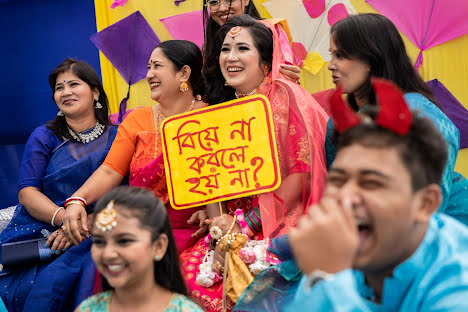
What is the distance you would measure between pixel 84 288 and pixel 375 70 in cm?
191

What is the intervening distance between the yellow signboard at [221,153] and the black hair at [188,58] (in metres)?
0.68

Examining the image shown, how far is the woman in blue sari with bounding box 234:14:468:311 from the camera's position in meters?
2.49

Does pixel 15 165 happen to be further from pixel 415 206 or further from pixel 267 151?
pixel 415 206

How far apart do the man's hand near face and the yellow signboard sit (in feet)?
4.85

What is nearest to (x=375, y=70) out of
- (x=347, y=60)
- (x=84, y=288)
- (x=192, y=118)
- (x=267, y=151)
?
(x=347, y=60)

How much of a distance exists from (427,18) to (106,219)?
3.13 meters

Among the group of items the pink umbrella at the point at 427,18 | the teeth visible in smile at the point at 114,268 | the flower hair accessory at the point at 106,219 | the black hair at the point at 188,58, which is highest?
the pink umbrella at the point at 427,18

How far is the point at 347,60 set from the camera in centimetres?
282

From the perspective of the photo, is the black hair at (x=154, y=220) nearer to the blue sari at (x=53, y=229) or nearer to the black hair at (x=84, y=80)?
the blue sari at (x=53, y=229)

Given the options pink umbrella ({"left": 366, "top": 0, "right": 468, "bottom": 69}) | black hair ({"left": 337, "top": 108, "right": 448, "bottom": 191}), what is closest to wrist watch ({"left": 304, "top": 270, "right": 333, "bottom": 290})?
black hair ({"left": 337, "top": 108, "right": 448, "bottom": 191})

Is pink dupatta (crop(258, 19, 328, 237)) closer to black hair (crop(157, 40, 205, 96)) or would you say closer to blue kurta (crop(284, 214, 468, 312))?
black hair (crop(157, 40, 205, 96))

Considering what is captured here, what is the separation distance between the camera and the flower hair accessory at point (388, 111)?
4.75 ft

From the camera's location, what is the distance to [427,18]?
445 centimetres

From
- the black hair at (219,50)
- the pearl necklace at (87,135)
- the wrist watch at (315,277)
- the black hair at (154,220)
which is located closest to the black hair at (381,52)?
the black hair at (219,50)
